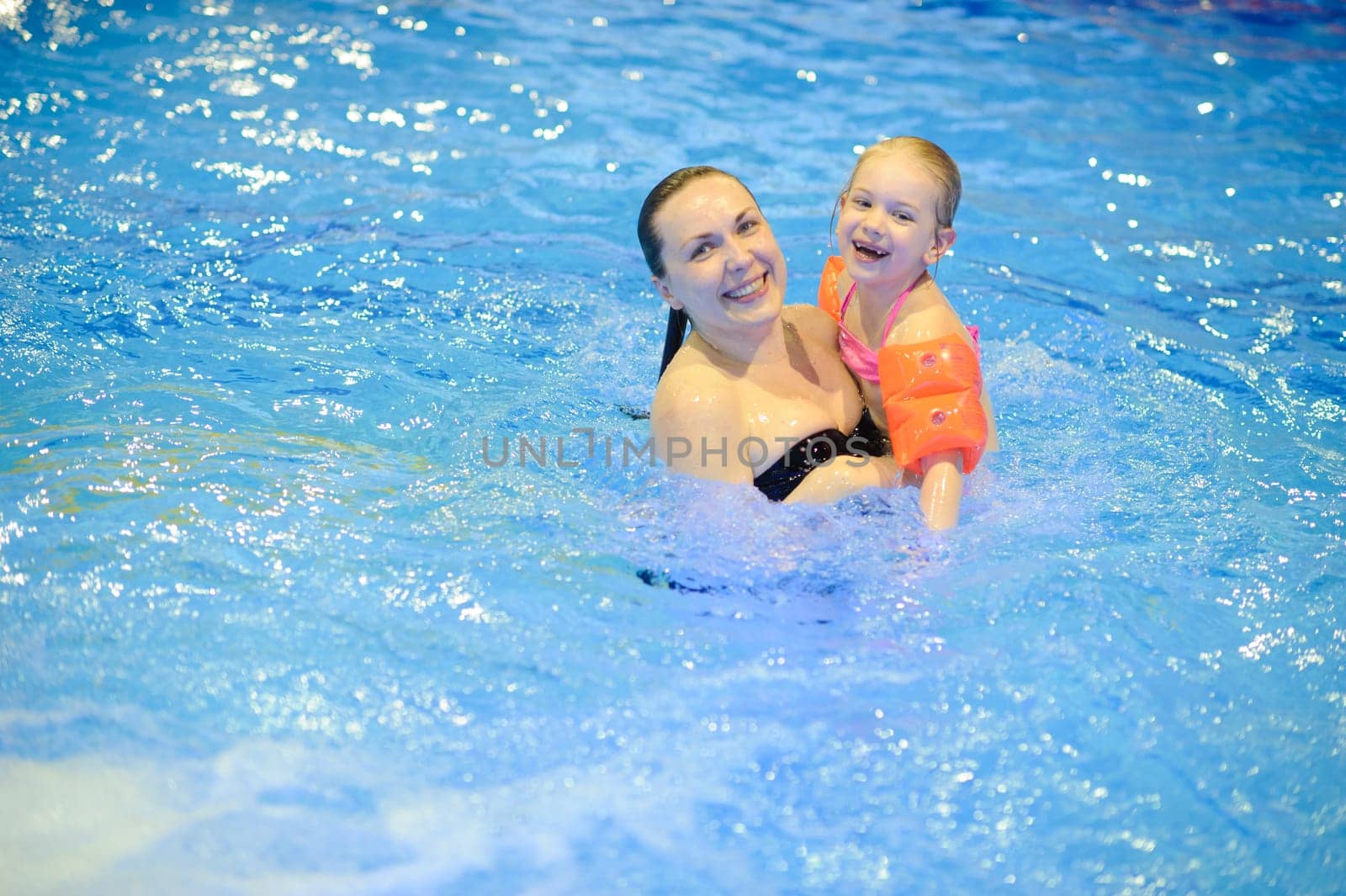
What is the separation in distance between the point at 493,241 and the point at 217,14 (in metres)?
4.50

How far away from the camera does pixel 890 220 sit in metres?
3.67

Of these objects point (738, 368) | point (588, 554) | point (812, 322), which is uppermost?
point (812, 322)

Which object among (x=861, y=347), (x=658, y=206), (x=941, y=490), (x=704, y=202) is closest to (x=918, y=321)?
(x=861, y=347)

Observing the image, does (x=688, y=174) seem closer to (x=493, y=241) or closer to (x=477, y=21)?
(x=493, y=241)

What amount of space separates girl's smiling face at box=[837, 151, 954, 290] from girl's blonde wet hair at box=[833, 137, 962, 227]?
0.01 metres

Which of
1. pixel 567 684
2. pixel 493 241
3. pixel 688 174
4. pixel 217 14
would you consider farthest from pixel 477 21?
pixel 567 684

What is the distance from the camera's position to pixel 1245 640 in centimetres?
356

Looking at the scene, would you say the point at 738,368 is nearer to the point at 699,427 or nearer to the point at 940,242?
the point at 699,427

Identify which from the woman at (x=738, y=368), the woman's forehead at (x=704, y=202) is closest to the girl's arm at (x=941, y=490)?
the woman at (x=738, y=368)

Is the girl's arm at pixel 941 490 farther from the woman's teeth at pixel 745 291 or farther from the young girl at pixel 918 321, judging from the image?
the woman's teeth at pixel 745 291

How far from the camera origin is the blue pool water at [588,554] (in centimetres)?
297

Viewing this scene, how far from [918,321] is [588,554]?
1.34m

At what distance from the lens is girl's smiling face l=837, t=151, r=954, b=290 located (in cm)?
366

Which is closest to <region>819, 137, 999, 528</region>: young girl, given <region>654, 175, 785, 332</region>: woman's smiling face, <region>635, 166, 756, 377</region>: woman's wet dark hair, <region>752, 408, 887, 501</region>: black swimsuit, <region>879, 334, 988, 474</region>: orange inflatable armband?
<region>879, 334, 988, 474</region>: orange inflatable armband
